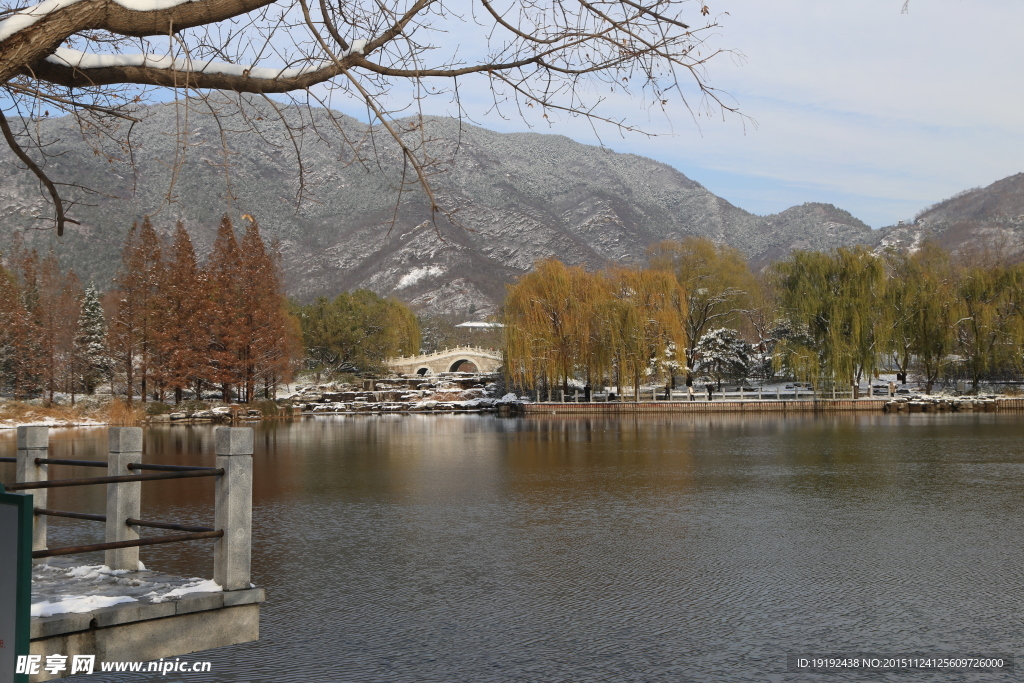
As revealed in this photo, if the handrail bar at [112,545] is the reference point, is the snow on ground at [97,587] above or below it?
below

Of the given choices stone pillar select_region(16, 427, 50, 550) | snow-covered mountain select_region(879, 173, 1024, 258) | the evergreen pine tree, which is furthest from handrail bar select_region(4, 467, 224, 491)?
snow-covered mountain select_region(879, 173, 1024, 258)

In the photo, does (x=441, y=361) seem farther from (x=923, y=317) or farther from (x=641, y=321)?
(x=923, y=317)

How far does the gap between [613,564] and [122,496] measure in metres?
5.00

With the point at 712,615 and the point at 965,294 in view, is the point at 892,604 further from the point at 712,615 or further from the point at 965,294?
the point at 965,294

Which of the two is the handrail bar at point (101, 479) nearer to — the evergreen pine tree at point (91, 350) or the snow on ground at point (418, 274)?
the evergreen pine tree at point (91, 350)

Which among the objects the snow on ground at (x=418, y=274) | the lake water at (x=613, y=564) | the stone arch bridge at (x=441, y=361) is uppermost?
the snow on ground at (x=418, y=274)

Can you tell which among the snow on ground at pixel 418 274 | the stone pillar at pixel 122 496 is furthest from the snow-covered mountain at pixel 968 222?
the stone pillar at pixel 122 496

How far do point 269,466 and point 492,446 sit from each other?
7.61 metres

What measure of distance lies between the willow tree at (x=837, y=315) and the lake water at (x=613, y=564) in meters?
26.0

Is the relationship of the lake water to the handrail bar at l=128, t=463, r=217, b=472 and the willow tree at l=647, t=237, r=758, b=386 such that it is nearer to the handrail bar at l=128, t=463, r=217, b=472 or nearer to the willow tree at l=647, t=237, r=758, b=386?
the handrail bar at l=128, t=463, r=217, b=472

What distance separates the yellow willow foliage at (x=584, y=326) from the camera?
4575 cm

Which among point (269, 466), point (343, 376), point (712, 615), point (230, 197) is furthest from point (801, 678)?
point (343, 376)

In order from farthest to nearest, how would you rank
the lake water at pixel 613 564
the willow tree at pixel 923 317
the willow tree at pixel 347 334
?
1. the willow tree at pixel 347 334
2. the willow tree at pixel 923 317
3. the lake water at pixel 613 564

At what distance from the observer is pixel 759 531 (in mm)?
11234
